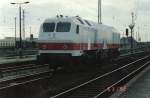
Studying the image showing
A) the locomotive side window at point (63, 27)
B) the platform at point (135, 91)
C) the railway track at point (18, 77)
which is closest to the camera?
the platform at point (135, 91)

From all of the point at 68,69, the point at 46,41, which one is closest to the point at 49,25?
the point at 46,41

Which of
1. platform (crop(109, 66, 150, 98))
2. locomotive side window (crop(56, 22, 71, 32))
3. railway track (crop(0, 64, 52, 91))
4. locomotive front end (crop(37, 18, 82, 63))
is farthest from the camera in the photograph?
locomotive side window (crop(56, 22, 71, 32))

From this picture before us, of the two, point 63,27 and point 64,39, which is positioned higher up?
point 63,27

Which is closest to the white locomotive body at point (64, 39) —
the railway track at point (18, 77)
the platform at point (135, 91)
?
the railway track at point (18, 77)

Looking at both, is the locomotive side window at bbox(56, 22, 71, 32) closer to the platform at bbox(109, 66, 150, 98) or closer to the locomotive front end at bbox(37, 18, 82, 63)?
the locomotive front end at bbox(37, 18, 82, 63)

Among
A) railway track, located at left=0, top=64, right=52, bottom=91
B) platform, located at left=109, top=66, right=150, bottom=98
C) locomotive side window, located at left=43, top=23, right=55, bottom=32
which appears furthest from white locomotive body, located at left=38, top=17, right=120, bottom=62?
platform, located at left=109, top=66, right=150, bottom=98

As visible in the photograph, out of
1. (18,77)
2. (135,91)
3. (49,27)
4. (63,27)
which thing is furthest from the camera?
(49,27)

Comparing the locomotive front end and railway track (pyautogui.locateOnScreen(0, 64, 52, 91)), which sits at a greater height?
the locomotive front end

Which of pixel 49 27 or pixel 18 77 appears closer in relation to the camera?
pixel 18 77

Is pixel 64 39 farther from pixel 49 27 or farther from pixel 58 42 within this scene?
pixel 49 27

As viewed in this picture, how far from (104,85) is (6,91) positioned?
4.84 meters

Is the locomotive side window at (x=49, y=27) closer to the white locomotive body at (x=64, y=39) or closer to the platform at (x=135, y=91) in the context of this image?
the white locomotive body at (x=64, y=39)

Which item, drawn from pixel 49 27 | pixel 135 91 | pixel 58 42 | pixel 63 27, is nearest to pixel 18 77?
pixel 58 42

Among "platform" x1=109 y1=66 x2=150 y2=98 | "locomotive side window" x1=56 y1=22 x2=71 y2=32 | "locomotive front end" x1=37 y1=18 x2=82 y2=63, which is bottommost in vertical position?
"platform" x1=109 y1=66 x2=150 y2=98
